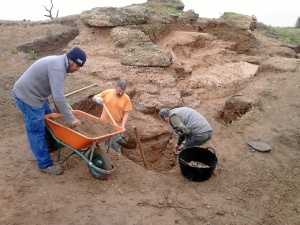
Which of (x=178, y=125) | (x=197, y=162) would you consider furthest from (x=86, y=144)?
(x=197, y=162)

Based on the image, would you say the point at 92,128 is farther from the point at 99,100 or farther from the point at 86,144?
the point at 99,100

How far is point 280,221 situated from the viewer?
4539 mm

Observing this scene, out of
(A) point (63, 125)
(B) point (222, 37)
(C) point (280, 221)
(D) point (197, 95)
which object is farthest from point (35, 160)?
(B) point (222, 37)

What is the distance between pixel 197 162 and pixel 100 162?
1931 millimetres

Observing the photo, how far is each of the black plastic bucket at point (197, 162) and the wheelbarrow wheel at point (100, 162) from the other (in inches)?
49.3

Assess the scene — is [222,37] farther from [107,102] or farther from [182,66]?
[107,102]

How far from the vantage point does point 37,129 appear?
4504 mm

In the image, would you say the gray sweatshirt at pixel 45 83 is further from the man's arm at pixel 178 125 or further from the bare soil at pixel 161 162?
the man's arm at pixel 178 125

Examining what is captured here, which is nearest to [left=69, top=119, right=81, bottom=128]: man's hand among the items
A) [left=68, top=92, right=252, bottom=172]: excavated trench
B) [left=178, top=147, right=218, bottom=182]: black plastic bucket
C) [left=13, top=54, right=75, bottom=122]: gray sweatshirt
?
[left=13, top=54, right=75, bottom=122]: gray sweatshirt

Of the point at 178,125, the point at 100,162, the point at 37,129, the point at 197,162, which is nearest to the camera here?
the point at 37,129

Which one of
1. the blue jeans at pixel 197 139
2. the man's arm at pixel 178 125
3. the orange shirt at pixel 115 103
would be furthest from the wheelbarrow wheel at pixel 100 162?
the blue jeans at pixel 197 139

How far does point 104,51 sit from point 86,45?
80 centimetres

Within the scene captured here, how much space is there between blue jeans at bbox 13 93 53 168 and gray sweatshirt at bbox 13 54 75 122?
96mm

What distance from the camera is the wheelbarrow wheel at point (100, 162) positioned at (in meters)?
4.71
